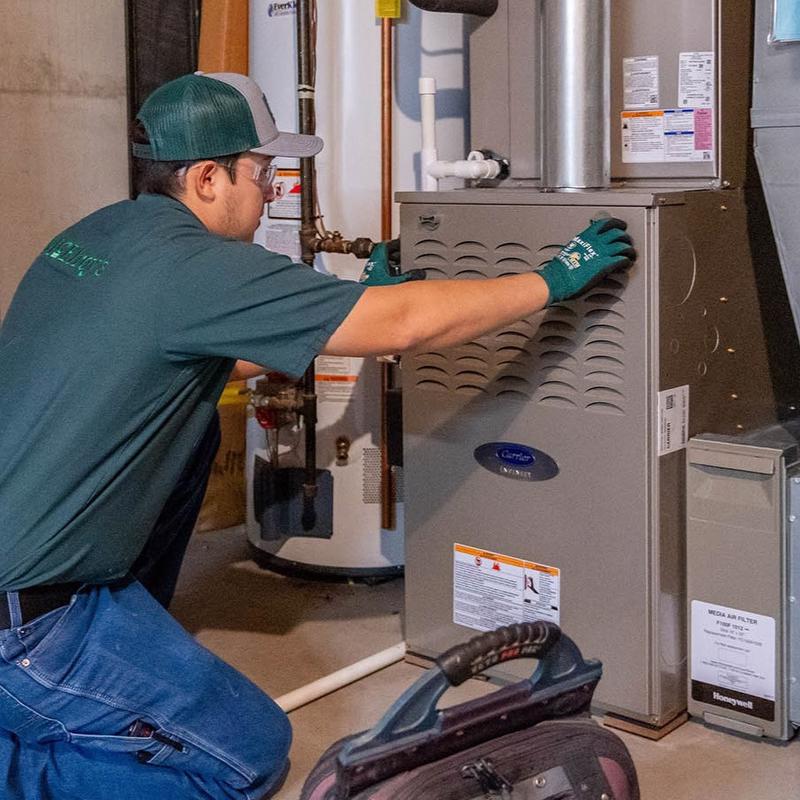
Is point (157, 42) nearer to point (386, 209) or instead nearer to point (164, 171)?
point (386, 209)

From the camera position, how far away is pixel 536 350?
2258 millimetres

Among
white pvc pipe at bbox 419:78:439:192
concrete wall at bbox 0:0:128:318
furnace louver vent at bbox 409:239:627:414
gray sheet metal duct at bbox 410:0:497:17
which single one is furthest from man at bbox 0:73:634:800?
concrete wall at bbox 0:0:128:318

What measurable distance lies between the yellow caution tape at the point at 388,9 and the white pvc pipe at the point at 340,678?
1.38 metres

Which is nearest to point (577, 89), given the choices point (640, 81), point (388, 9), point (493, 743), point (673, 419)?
point (640, 81)

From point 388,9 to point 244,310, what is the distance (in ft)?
4.06

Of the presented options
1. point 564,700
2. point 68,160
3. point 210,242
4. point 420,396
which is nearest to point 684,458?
point 420,396

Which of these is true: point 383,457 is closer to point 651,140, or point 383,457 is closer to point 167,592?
point 167,592

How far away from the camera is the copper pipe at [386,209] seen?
2.82 metres

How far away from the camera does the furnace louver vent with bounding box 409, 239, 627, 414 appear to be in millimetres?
2156

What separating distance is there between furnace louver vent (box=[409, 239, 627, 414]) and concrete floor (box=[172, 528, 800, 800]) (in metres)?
0.61

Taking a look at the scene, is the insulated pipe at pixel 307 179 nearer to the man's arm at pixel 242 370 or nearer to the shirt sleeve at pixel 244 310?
the man's arm at pixel 242 370

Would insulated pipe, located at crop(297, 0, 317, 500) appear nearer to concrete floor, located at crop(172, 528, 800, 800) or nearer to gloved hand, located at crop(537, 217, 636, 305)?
concrete floor, located at crop(172, 528, 800, 800)

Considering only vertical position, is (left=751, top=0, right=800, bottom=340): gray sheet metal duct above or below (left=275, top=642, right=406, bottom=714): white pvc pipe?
above

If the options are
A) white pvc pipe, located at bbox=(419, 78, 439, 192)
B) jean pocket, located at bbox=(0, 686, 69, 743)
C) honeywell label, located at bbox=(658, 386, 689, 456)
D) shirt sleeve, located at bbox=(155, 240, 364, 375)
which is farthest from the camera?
white pvc pipe, located at bbox=(419, 78, 439, 192)
